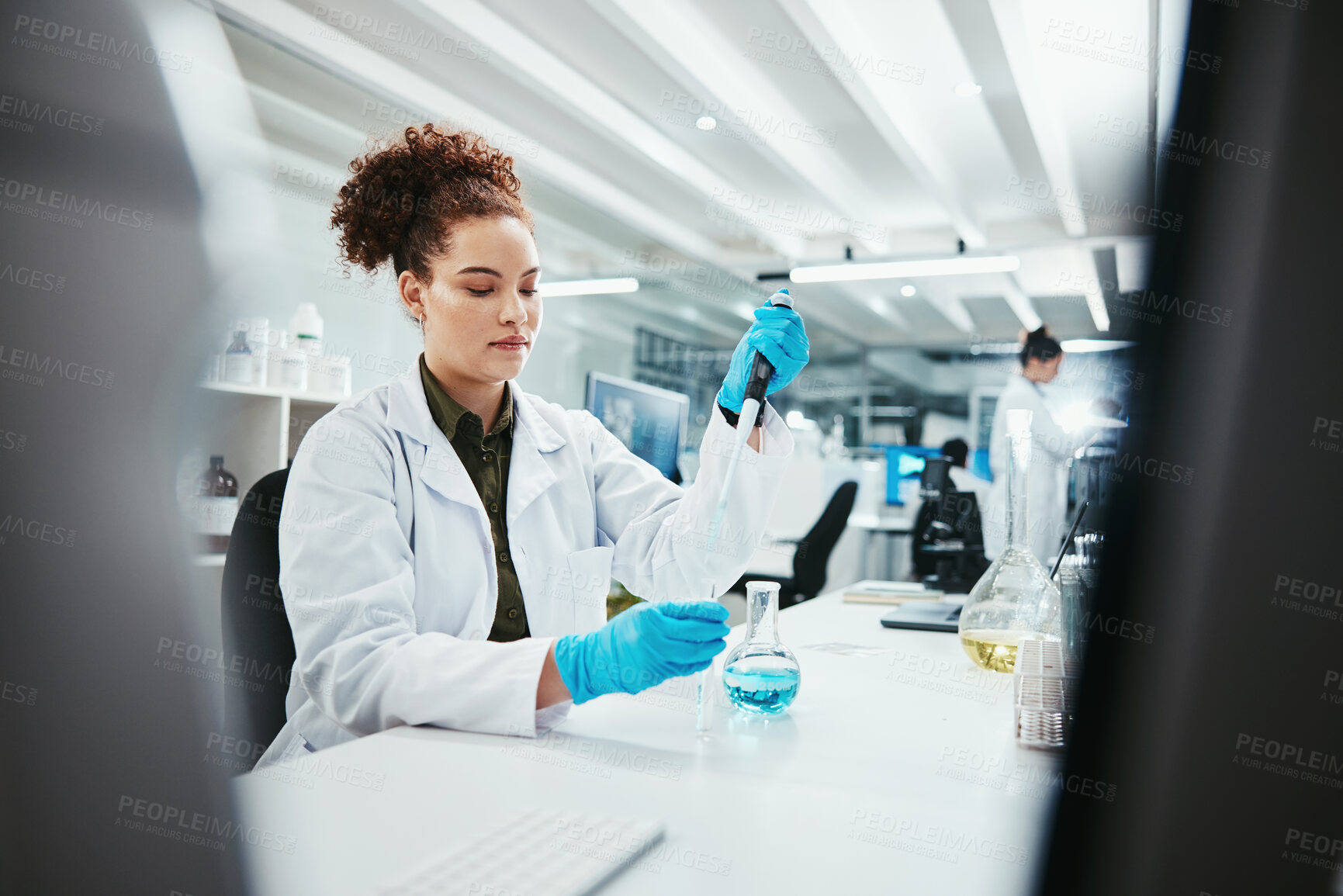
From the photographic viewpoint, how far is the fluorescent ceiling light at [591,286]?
263 inches

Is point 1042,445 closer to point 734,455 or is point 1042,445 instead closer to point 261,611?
point 734,455

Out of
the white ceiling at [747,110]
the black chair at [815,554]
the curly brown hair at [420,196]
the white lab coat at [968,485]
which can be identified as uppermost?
the white ceiling at [747,110]

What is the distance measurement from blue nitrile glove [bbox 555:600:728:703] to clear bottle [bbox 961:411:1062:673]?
48 cm

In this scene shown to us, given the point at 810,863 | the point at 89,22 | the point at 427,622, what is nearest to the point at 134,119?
the point at 89,22

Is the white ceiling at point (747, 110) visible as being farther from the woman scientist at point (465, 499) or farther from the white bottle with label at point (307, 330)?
the woman scientist at point (465, 499)

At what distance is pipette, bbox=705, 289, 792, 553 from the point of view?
43.1 inches

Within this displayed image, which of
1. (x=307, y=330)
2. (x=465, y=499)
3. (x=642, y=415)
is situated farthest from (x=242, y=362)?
(x=465, y=499)

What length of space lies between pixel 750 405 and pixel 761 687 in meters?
0.36

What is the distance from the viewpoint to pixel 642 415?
2850 mm

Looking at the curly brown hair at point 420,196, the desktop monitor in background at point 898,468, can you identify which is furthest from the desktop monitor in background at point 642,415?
the desktop monitor in background at point 898,468

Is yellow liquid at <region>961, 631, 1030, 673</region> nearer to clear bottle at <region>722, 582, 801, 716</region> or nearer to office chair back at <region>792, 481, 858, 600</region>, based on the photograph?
clear bottle at <region>722, 582, 801, 716</region>

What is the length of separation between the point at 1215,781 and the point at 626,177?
5596 millimetres

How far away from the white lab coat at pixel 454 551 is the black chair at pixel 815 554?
2868 millimetres

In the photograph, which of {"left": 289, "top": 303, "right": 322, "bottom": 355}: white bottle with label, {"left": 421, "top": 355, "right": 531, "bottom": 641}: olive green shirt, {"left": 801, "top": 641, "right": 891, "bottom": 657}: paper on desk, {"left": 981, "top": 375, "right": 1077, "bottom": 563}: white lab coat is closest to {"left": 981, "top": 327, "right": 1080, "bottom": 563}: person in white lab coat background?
{"left": 981, "top": 375, "right": 1077, "bottom": 563}: white lab coat
